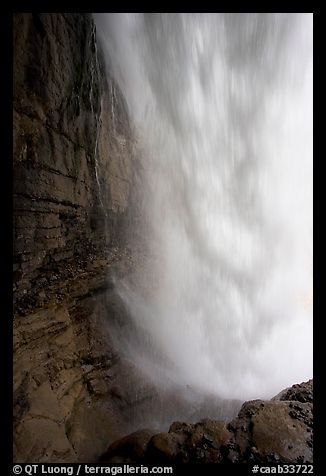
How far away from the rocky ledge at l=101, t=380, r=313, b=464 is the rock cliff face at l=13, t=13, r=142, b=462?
3.64 ft

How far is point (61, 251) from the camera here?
5.80m

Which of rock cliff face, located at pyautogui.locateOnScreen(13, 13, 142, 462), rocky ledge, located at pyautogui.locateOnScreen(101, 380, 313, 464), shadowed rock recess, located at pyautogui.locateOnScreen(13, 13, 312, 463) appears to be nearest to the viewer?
rocky ledge, located at pyautogui.locateOnScreen(101, 380, 313, 464)

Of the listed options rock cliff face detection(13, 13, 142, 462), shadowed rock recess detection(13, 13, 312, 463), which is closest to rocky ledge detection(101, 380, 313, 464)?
shadowed rock recess detection(13, 13, 312, 463)

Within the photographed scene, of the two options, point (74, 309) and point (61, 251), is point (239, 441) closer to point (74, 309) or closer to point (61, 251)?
point (74, 309)

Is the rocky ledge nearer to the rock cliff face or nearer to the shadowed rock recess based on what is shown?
the shadowed rock recess

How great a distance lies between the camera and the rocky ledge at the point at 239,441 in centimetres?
334

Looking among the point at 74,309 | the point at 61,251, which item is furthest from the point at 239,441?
the point at 61,251

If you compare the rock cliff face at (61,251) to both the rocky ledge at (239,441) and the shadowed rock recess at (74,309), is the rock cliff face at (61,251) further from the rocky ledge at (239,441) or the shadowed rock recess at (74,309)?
the rocky ledge at (239,441)

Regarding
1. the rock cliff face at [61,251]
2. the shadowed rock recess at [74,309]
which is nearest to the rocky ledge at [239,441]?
the shadowed rock recess at [74,309]

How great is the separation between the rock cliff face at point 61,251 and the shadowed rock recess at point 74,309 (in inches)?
0.9

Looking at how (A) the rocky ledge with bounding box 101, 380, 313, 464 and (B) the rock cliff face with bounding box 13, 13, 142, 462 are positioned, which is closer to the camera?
(A) the rocky ledge with bounding box 101, 380, 313, 464

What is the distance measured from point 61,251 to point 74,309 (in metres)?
1.48

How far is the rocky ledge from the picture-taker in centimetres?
334
